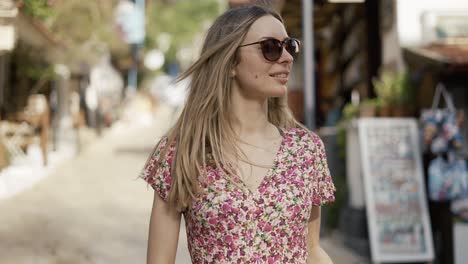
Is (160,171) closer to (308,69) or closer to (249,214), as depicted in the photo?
(249,214)

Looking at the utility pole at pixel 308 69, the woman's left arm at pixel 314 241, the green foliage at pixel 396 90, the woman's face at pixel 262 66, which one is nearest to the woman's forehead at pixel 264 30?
the woman's face at pixel 262 66

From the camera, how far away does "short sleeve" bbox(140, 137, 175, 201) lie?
2.06m

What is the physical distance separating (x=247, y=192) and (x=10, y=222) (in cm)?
749

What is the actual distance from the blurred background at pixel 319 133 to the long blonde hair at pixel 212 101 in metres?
0.23

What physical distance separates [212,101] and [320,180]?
432 mm

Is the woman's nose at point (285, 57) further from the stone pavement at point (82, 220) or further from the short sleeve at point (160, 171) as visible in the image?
the stone pavement at point (82, 220)

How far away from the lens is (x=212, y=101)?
2.12 m

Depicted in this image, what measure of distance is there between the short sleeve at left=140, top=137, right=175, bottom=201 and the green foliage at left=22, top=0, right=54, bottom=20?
30.8ft

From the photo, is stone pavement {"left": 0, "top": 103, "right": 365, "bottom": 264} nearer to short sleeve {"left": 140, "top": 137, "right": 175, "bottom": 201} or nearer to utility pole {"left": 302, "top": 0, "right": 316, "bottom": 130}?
utility pole {"left": 302, "top": 0, "right": 316, "bottom": 130}

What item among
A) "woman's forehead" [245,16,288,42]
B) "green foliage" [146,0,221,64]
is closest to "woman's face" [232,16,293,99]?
"woman's forehead" [245,16,288,42]

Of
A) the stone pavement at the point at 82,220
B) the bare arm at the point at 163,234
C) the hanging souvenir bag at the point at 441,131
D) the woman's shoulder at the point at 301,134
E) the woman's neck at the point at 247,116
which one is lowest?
the stone pavement at the point at 82,220

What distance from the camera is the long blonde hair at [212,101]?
6.76 ft

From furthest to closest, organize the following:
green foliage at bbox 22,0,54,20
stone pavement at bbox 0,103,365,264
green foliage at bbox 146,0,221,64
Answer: green foliage at bbox 146,0,221,64, green foliage at bbox 22,0,54,20, stone pavement at bbox 0,103,365,264

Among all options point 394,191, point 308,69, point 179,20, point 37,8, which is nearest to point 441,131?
point 394,191
